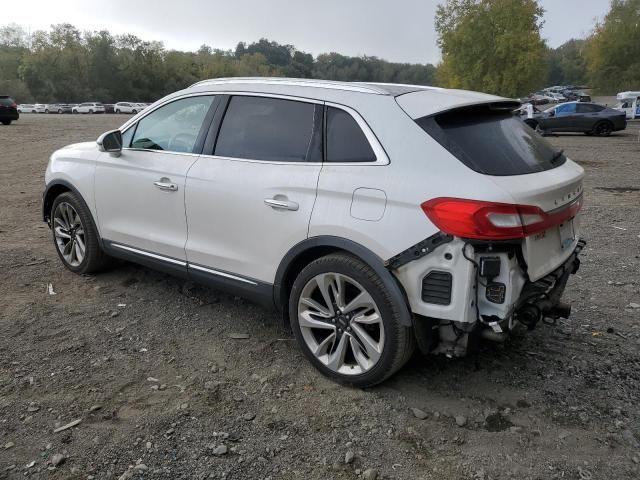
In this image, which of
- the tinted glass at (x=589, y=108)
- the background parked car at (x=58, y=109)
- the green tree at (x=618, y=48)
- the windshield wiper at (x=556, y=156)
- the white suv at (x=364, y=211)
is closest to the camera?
the white suv at (x=364, y=211)

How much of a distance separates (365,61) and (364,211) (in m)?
55.9

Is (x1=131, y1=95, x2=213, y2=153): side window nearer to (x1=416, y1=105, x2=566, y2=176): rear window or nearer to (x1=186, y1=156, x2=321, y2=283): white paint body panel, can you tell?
(x1=186, y1=156, x2=321, y2=283): white paint body panel

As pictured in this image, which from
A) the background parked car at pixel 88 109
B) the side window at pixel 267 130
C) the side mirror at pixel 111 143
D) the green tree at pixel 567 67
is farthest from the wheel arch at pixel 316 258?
the green tree at pixel 567 67

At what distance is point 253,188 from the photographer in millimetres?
3498

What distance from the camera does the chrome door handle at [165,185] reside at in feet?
13.0

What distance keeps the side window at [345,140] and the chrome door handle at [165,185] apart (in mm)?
1288

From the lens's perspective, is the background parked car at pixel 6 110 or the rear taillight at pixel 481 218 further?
the background parked car at pixel 6 110

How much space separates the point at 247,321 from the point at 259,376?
835 millimetres

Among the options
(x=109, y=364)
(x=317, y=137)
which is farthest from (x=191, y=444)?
(x=317, y=137)

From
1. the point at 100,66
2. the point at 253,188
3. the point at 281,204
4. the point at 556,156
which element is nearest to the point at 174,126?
the point at 253,188

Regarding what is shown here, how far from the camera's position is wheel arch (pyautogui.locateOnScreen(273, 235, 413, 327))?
2.94 metres

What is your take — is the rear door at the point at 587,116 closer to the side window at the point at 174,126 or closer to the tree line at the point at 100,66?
the side window at the point at 174,126

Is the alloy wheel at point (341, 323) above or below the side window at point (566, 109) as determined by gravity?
below

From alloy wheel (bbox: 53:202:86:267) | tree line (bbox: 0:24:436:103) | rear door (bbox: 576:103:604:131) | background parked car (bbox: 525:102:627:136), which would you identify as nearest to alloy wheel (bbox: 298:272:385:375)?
alloy wheel (bbox: 53:202:86:267)
